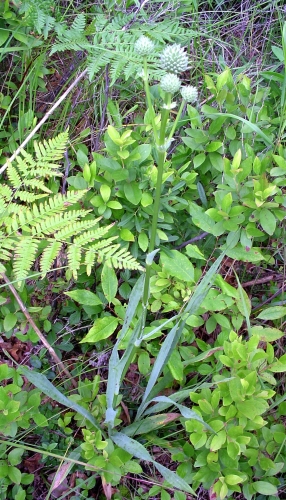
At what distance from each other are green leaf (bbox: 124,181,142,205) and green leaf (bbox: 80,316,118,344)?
0.51m

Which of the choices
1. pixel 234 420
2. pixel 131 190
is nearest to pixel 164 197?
pixel 131 190

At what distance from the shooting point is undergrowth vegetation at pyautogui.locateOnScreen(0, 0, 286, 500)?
1651 mm

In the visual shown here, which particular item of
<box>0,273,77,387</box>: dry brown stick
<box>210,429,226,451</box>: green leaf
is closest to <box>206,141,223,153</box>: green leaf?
<box>0,273,77,387</box>: dry brown stick

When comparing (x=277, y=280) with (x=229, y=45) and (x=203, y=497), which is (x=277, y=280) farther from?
(x=229, y=45)

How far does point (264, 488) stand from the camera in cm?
169

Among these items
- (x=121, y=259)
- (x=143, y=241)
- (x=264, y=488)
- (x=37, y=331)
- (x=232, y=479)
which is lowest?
(x=264, y=488)

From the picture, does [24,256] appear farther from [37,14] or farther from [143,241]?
[37,14]

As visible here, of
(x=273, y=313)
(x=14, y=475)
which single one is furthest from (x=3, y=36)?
(x=14, y=475)

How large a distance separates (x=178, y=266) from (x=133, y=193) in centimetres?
37

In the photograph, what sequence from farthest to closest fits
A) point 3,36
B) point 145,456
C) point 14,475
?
point 3,36
point 14,475
point 145,456

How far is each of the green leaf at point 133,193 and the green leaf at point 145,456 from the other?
3.06 ft

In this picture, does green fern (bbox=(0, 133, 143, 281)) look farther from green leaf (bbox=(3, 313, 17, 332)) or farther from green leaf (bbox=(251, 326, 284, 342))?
green leaf (bbox=(251, 326, 284, 342))

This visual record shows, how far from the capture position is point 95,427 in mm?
1785

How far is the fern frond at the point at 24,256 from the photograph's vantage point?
1.68m
